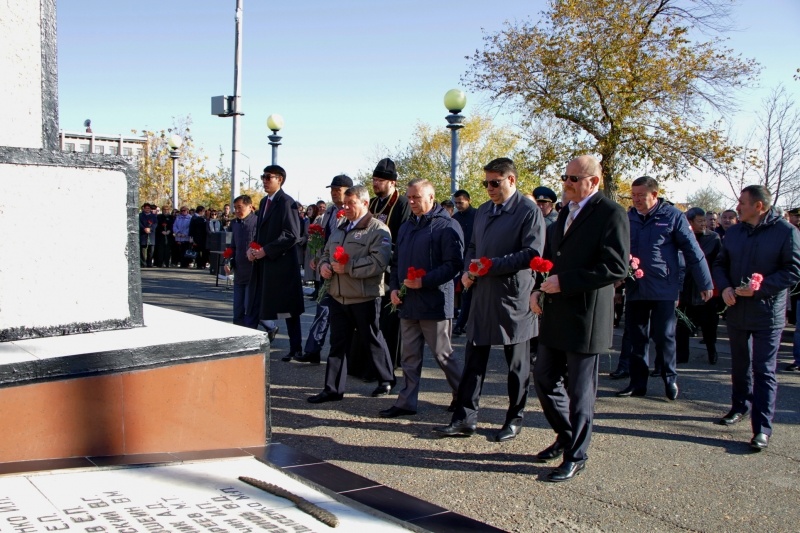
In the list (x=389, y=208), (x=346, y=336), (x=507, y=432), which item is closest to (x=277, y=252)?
(x=389, y=208)

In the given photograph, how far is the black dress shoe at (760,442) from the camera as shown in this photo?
5.39 m

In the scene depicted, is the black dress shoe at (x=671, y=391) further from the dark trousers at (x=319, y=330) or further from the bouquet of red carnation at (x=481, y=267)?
the dark trousers at (x=319, y=330)

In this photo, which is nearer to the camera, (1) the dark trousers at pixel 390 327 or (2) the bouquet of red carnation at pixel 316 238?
(1) the dark trousers at pixel 390 327

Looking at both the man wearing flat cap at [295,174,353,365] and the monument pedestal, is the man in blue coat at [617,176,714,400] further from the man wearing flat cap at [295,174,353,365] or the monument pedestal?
the monument pedestal

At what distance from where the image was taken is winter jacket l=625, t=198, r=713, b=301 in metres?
7.19

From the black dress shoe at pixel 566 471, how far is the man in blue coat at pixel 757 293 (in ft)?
5.25

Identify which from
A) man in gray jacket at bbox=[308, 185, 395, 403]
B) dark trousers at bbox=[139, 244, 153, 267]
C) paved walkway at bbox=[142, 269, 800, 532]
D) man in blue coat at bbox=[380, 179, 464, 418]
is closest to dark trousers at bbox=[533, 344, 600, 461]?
paved walkway at bbox=[142, 269, 800, 532]

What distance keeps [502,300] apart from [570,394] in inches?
37.2

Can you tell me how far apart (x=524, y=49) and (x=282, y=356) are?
703 inches

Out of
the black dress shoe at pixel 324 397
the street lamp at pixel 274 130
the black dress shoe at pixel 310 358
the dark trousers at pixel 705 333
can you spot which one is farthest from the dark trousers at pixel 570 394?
the street lamp at pixel 274 130

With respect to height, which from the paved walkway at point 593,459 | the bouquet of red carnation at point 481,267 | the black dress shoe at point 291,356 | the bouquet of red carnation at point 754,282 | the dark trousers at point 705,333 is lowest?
the paved walkway at point 593,459

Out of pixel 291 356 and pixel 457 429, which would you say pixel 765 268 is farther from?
pixel 291 356

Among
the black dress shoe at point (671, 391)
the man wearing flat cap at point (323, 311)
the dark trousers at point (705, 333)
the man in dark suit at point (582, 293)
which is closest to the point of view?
the man in dark suit at point (582, 293)

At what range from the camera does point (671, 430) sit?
5977 mm
